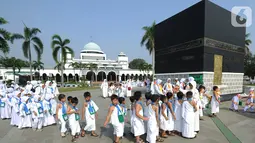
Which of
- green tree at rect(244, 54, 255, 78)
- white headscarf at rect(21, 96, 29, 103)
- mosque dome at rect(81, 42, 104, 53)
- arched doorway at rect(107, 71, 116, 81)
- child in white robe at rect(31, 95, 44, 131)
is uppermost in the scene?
mosque dome at rect(81, 42, 104, 53)

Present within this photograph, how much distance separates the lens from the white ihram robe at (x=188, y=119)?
4.06 metres

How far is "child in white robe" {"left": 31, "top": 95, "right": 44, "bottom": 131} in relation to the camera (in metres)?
4.85

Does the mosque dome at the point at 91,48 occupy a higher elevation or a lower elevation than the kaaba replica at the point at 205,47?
higher

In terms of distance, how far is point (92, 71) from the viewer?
4706 centimetres

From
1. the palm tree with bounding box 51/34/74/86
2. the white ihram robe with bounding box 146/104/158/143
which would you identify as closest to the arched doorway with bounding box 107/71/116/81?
the palm tree with bounding box 51/34/74/86

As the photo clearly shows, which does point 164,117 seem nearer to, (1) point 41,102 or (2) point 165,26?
(1) point 41,102

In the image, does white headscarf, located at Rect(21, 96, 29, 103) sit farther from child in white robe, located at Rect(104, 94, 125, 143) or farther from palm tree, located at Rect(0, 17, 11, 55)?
palm tree, located at Rect(0, 17, 11, 55)

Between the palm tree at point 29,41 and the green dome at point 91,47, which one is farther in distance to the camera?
the green dome at point 91,47

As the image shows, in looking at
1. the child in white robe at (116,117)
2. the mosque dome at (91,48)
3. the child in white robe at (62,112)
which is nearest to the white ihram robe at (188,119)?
the child in white robe at (116,117)

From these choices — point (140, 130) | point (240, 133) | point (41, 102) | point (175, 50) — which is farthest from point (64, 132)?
point (175, 50)

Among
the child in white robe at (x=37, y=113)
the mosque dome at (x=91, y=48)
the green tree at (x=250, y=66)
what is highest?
the mosque dome at (x=91, y=48)

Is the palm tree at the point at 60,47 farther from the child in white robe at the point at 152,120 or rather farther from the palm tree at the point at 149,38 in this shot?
the child in white robe at the point at 152,120

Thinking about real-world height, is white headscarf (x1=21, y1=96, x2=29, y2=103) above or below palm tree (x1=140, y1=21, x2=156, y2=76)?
below

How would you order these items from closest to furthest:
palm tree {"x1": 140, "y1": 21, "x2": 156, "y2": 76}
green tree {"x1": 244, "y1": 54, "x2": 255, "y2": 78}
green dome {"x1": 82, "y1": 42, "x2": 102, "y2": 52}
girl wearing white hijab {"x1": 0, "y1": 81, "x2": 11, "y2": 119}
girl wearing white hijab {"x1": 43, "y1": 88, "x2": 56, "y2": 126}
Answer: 1. girl wearing white hijab {"x1": 43, "y1": 88, "x2": 56, "y2": 126}
2. girl wearing white hijab {"x1": 0, "y1": 81, "x2": 11, "y2": 119}
3. palm tree {"x1": 140, "y1": 21, "x2": 156, "y2": 76}
4. green tree {"x1": 244, "y1": 54, "x2": 255, "y2": 78}
5. green dome {"x1": 82, "y1": 42, "x2": 102, "y2": 52}
